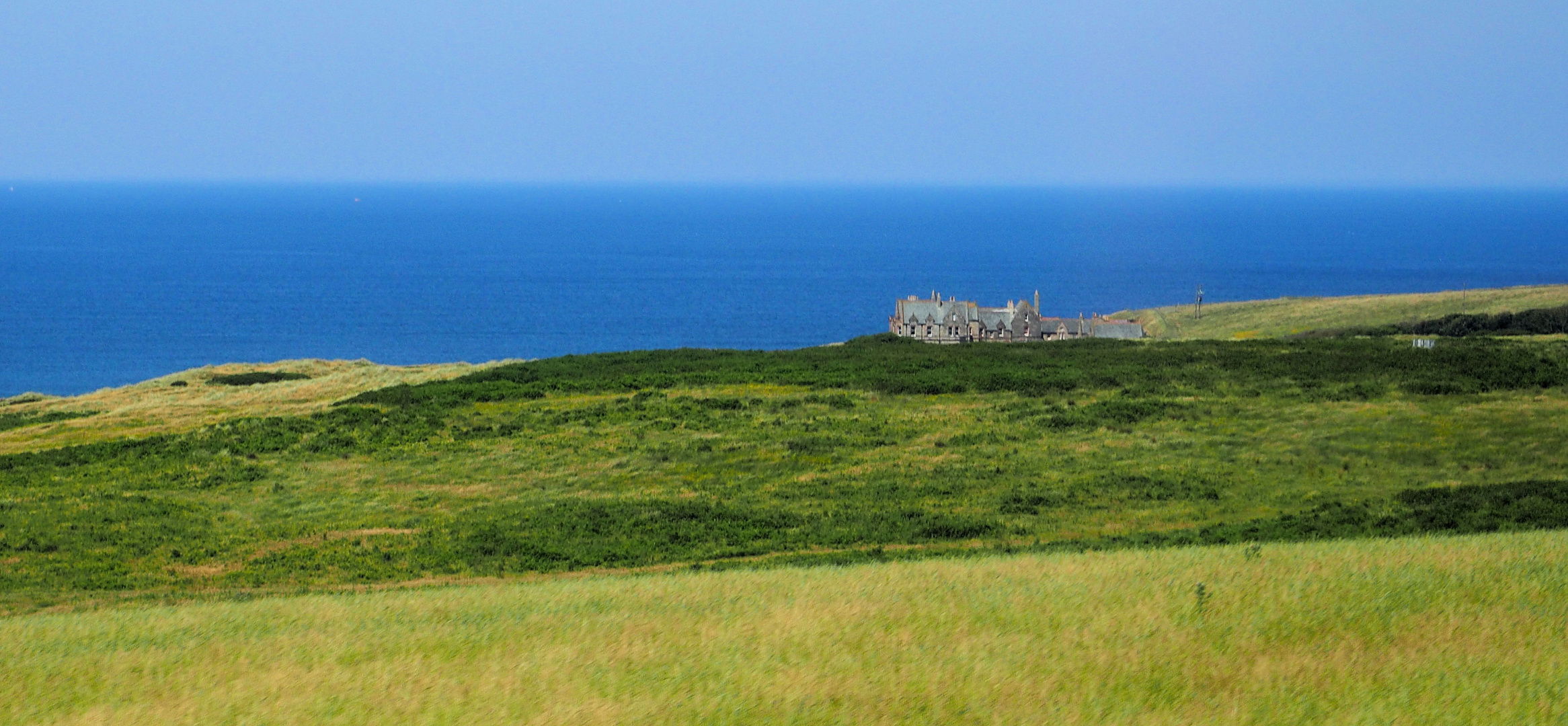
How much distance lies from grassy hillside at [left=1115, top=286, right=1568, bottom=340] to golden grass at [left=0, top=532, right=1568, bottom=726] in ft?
219

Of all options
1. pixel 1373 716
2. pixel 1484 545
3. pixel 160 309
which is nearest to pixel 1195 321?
pixel 1484 545

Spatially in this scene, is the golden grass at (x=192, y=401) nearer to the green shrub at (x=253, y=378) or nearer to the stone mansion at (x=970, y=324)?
the green shrub at (x=253, y=378)

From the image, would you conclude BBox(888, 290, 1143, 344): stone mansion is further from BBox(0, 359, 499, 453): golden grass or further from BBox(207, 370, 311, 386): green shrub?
BBox(207, 370, 311, 386): green shrub

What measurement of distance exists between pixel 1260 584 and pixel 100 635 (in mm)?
12905

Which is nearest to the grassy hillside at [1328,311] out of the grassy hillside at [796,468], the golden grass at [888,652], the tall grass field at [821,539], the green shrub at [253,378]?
the tall grass field at [821,539]

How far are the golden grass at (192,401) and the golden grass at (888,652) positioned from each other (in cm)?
3079

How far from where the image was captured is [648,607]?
14.3 m

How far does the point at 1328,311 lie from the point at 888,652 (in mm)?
107592

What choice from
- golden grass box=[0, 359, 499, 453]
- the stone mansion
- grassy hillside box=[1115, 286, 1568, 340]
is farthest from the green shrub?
grassy hillside box=[1115, 286, 1568, 340]

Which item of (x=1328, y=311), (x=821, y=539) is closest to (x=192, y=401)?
(x=821, y=539)

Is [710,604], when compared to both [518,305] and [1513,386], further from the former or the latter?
[518,305]

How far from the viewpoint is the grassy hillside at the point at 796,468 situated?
24.6 meters

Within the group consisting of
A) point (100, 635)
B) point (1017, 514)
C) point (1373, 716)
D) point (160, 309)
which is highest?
point (1373, 716)

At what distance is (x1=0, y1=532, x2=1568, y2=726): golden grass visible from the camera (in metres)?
10.4
